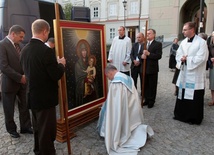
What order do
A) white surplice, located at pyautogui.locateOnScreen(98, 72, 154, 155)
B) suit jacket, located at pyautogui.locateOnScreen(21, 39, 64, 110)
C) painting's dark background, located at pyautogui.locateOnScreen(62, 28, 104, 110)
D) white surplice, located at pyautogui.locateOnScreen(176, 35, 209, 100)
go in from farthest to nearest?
white surplice, located at pyautogui.locateOnScreen(176, 35, 209, 100), painting's dark background, located at pyautogui.locateOnScreen(62, 28, 104, 110), white surplice, located at pyautogui.locateOnScreen(98, 72, 154, 155), suit jacket, located at pyautogui.locateOnScreen(21, 39, 64, 110)

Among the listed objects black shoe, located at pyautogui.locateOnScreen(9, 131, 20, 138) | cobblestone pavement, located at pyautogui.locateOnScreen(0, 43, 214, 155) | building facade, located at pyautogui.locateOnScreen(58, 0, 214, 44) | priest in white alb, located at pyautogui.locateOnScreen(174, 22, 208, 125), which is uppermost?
building facade, located at pyautogui.locateOnScreen(58, 0, 214, 44)

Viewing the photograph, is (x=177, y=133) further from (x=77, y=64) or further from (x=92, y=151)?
(x=77, y=64)

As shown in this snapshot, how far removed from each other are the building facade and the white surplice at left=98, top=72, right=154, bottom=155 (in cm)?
2321

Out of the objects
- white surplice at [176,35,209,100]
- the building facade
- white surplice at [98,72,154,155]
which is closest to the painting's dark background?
white surplice at [98,72,154,155]

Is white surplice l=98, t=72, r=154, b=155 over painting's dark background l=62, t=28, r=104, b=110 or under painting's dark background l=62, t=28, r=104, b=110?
under

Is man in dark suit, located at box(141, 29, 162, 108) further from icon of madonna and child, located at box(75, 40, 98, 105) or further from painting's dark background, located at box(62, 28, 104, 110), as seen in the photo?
icon of madonna and child, located at box(75, 40, 98, 105)

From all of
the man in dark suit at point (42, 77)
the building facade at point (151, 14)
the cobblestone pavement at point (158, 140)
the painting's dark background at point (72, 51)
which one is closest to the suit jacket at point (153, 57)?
the cobblestone pavement at point (158, 140)

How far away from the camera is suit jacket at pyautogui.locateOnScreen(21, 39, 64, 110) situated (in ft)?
7.75

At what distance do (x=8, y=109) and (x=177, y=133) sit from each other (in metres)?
2.93

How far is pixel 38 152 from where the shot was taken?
2969 millimetres

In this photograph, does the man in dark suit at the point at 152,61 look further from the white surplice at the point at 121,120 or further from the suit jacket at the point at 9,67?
the suit jacket at the point at 9,67

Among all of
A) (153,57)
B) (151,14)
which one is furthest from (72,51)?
(151,14)

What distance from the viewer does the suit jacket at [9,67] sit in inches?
126

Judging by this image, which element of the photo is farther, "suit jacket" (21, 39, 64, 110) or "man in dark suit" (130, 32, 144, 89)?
"man in dark suit" (130, 32, 144, 89)
